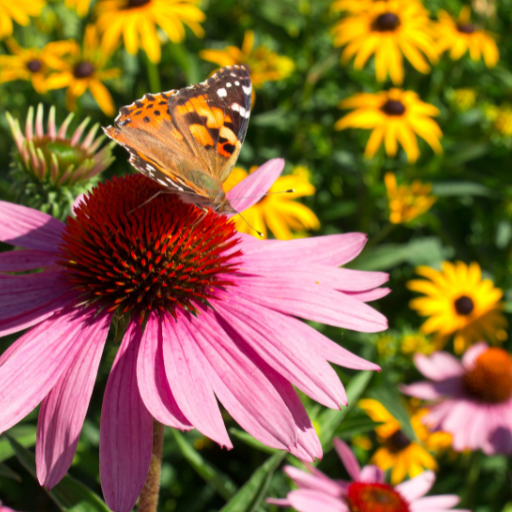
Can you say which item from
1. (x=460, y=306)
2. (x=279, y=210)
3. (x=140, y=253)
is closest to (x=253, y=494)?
(x=140, y=253)

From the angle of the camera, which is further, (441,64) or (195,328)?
(441,64)

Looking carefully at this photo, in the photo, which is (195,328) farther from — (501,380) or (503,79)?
(503,79)

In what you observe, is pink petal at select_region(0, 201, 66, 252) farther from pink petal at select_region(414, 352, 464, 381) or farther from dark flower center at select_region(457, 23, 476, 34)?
dark flower center at select_region(457, 23, 476, 34)

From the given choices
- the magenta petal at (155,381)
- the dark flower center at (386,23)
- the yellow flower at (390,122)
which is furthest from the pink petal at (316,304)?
the dark flower center at (386,23)

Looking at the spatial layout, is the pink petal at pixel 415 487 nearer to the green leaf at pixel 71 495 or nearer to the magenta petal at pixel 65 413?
the green leaf at pixel 71 495

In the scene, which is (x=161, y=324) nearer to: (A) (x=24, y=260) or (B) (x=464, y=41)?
(A) (x=24, y=260)

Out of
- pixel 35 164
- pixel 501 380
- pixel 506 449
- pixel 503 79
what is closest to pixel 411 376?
pixel 501 380

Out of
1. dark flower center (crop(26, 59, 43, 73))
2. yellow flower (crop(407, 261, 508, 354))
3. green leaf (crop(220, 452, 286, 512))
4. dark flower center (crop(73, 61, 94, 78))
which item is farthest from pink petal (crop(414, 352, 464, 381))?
dark flower center (crop(26, 59, 43, 73))

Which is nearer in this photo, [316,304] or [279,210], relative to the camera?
[316,304]
